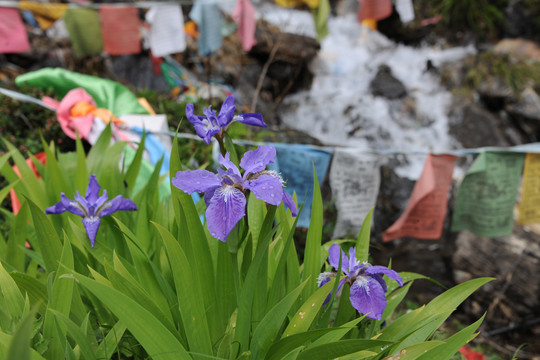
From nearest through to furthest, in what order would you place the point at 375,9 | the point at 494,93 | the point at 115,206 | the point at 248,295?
1. the point at 248,295
2. the point at 115,206
3. the point at 375,9
4. the point at 494,93

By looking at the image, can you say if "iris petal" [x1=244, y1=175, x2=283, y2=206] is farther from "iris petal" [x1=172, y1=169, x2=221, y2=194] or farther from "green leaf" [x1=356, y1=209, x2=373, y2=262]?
"green leaf" [x1=356, y1=209, x2=373, y2=262]

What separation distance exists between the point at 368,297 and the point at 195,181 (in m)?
0.47

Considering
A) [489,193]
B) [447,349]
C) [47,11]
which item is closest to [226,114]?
[447,349]

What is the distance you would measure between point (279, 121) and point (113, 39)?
7.09ft

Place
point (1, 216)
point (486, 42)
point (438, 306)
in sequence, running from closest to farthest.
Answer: point (438, 306)
point (1, 216)
point (486, 42)

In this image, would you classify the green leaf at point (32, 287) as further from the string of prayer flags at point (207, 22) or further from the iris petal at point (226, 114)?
the string of prayer flags at point (207, 22)

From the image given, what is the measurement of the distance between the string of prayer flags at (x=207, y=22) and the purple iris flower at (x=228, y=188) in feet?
12.2

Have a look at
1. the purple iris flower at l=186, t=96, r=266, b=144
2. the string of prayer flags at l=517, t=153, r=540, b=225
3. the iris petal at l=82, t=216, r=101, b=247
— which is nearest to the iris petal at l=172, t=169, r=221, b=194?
the purple iris flower at l=186, t=96, r=266, b=144

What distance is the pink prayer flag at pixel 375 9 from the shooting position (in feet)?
15.0

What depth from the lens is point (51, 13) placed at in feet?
13.0

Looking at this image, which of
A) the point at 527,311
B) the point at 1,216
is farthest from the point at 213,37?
the point at 527,311

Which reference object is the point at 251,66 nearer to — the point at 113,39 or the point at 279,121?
the point at 279,121

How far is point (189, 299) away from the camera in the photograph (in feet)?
3.09

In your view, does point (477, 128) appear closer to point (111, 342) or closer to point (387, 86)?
point (387, 86)
